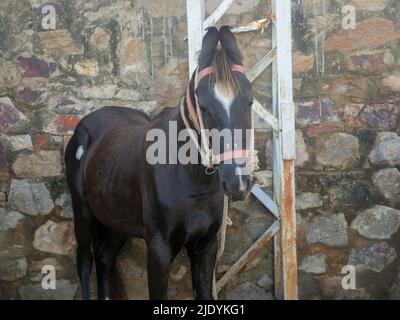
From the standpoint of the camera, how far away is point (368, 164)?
453 cm

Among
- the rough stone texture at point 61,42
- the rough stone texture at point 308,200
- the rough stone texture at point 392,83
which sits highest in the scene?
the rough stone texture at point 61,42

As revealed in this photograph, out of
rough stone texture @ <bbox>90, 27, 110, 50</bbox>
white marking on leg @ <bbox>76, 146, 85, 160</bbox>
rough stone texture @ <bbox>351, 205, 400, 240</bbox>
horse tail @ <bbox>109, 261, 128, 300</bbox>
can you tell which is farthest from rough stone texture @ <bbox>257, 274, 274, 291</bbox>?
rough stone texture @ <bbox>90, 27, 110, 50</bbox>

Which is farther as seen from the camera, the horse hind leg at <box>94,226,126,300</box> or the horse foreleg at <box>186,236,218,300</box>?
the horse hind leg at <box>94,226,126,300</box>

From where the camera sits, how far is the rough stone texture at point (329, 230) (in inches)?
179

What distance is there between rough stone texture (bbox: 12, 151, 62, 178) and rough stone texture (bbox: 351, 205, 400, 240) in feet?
8.02

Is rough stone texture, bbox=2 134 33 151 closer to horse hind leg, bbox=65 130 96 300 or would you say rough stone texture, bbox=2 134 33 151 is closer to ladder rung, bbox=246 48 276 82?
horse hind leg, bbox=65 130 96 300

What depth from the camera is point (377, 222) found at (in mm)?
4539

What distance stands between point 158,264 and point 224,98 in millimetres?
1128

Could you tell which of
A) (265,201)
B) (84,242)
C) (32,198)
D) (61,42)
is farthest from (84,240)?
(61,42)

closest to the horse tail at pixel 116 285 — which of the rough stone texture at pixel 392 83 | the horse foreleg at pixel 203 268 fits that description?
the horse foreleg at pixel 203 268

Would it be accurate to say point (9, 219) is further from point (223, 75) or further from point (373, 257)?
point (373, 257)

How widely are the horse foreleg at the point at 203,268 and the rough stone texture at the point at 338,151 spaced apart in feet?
4.24

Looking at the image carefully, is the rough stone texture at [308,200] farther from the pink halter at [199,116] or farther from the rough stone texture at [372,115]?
the pink halter at [199,116]

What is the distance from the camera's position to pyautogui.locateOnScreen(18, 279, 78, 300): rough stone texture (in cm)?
485
